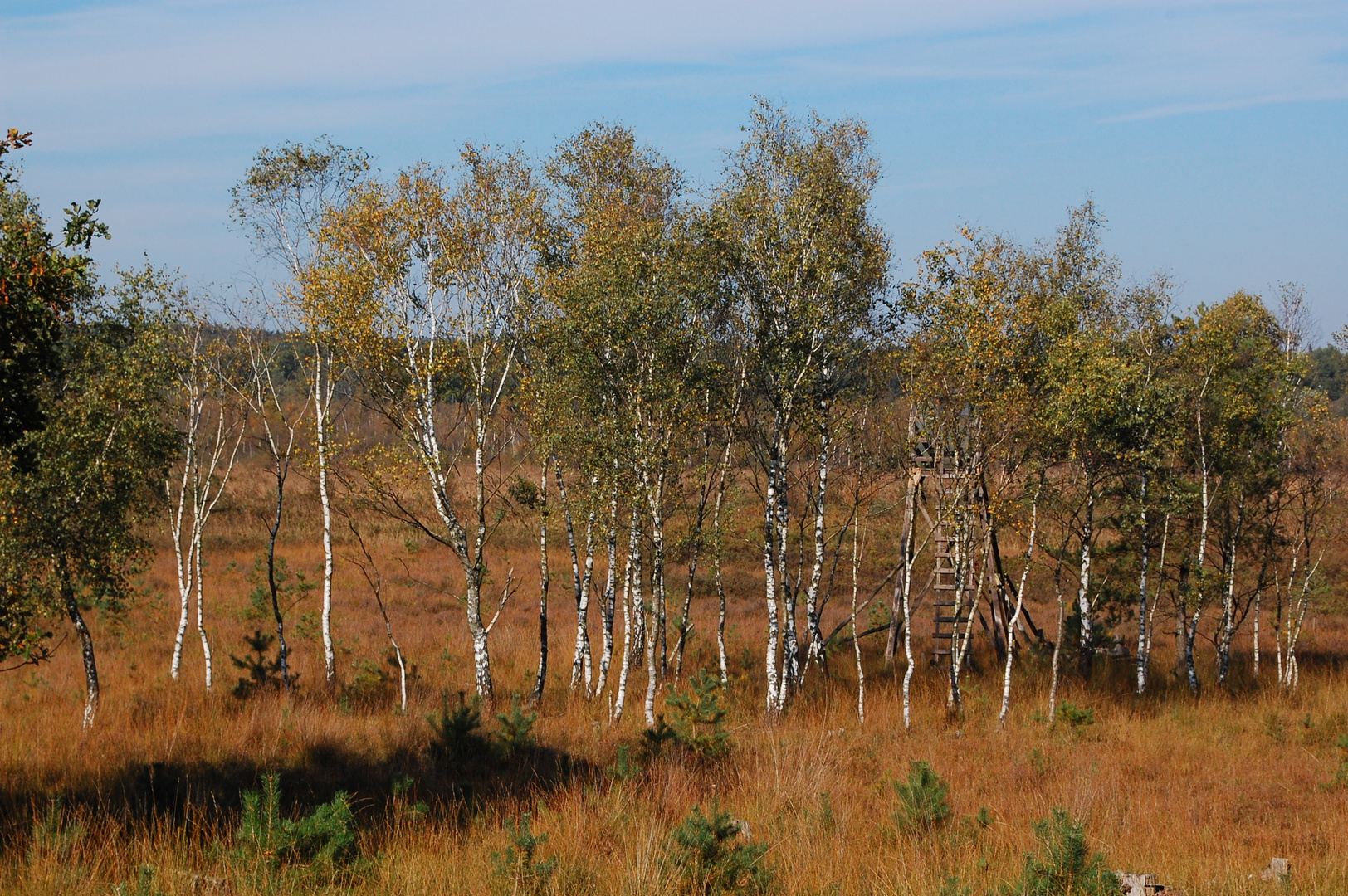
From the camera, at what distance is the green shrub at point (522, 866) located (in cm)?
702

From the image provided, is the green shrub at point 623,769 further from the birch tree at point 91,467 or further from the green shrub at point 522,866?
the birch tree at point 91,467

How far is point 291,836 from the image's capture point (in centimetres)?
741

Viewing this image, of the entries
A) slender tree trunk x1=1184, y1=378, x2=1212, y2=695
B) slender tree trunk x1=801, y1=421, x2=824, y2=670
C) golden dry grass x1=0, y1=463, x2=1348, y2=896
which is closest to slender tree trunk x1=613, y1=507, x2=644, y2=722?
golden dry grass x1=0, y1=463, x2=1348, y2=896

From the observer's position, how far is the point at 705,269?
17.8 metres

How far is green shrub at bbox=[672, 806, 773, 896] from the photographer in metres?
7.28

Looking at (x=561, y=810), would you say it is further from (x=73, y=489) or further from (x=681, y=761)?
(x=73, y=489)

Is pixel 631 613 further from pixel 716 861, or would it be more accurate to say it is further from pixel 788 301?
pixel 716 861

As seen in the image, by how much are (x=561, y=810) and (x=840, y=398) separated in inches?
404

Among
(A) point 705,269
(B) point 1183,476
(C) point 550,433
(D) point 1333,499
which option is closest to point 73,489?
(C) point 550,433

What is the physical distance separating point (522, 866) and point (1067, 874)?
4041 mm

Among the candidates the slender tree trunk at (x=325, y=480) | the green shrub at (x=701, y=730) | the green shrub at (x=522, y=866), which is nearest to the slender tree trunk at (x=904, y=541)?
the green shrub at (x=701, y=730)

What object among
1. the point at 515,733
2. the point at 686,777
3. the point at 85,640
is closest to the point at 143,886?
the point at 686,777

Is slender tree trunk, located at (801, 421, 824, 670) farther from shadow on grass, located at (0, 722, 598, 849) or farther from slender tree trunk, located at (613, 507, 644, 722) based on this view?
shadow on grass, located at (0, 722, 598, 849)

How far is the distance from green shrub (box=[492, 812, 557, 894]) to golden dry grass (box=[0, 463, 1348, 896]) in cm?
16
